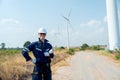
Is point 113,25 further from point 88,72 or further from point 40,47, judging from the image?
point 40,47

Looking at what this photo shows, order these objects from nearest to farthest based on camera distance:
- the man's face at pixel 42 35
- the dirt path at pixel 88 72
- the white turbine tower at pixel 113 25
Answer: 1. the man's face at pixel 42 35
2. the dirt path at pixel 88 72
3. the white turbine tower at pixel 113 25

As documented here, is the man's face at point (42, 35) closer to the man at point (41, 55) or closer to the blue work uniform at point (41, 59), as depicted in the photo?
the man at point (41, 55)

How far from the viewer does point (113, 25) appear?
190 feet

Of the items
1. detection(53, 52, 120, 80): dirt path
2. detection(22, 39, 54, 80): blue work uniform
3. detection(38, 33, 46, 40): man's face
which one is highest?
detection(38, 33, 46, 40): man's face

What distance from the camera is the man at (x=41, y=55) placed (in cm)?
722

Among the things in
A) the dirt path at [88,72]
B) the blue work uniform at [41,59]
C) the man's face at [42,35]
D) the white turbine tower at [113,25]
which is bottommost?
the dirt path at [88,72]

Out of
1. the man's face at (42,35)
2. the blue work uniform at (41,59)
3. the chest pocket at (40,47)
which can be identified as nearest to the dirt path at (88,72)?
the blue work uniform at (41,59)

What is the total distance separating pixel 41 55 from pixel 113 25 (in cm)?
5204

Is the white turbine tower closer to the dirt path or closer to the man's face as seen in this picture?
the dirt path

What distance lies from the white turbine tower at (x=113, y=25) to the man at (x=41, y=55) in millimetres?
51101

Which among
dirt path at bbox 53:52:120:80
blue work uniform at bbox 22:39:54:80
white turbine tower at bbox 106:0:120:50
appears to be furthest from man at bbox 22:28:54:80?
white turbine tower at bbox 106:0:120:50

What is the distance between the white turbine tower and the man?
5110cm

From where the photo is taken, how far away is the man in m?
7.22

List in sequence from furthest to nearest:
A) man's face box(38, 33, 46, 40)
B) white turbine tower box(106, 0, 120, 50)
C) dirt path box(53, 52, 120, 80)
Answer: white turbine tower box(106, 0, 120, 50)
dirt path box(53, 52, 120, 80)
man's face box(38, 33, 46, 40)
